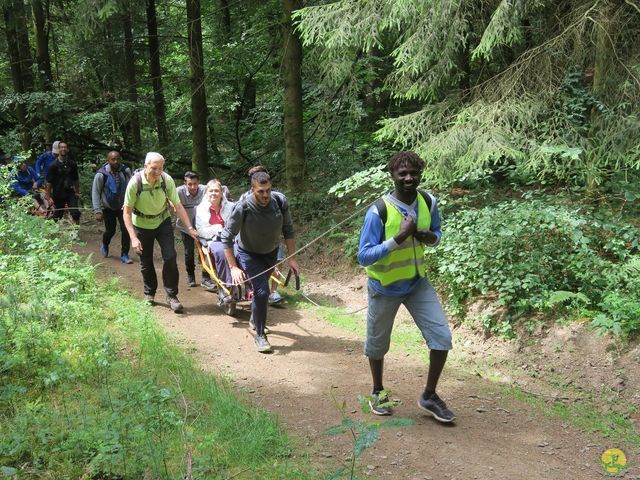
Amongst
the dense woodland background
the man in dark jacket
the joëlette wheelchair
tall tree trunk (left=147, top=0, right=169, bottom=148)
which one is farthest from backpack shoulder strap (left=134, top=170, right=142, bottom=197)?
tall tree trunk (left=147, top=0, right=169, bottom=148)

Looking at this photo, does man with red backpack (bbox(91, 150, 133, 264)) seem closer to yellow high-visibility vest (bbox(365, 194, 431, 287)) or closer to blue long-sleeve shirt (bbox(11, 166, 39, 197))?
blue long-sleeve shirt (bbox(11, 166, 39, 197))

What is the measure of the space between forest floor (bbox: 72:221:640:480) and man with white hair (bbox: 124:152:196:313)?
45 centimetres

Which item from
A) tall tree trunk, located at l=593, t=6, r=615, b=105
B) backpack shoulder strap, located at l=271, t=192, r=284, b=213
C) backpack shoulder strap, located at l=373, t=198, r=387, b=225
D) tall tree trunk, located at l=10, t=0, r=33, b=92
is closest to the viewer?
backpack shoulder strap, located at l=373, t=198, r=387, b=225

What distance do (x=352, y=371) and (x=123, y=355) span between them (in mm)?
2520

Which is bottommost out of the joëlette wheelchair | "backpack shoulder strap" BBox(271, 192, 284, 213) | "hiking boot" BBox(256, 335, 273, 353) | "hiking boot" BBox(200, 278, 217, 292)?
"hiking boot" BBox(256, 335, 273, 353)

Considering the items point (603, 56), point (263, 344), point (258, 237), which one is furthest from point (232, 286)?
point (603, 56)

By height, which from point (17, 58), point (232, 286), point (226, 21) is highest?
point (226, 21)

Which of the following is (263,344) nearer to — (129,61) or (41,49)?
(41,49)

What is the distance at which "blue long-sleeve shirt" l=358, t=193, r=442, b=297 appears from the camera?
4.26m

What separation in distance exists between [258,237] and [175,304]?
2.23 metres

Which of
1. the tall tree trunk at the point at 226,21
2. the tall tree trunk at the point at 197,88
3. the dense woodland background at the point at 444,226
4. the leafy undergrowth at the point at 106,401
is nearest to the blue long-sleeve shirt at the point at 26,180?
the dense woodland background at the point at 444,226

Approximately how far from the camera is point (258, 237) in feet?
21.0

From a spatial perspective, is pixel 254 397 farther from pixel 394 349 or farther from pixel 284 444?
pixel 394 349

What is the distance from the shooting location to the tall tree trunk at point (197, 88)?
44.5ft
